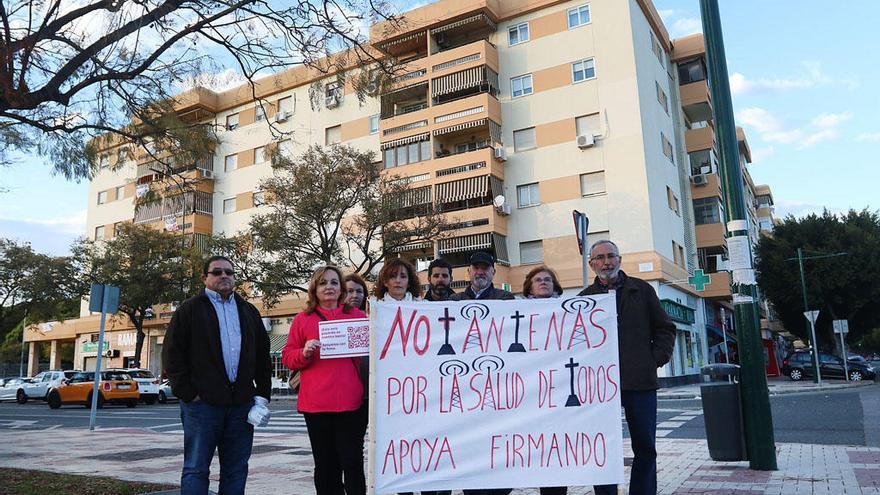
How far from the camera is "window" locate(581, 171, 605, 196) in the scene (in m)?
29.9

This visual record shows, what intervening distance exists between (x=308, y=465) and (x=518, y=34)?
2816 cm

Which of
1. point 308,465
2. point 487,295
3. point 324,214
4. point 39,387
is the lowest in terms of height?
point 308,465


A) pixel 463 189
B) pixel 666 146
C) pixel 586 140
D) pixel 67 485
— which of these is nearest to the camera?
pixel 67 485

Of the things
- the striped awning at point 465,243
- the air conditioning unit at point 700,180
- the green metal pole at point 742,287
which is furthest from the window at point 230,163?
the green metal pole at point 742,287

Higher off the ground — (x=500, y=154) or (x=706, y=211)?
(x=500, y=154)

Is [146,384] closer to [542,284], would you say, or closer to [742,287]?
[742,287]

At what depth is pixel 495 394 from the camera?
4652mm

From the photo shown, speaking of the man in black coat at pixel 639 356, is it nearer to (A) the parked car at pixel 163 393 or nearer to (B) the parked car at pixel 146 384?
(B) the parked car at pixel 146 384

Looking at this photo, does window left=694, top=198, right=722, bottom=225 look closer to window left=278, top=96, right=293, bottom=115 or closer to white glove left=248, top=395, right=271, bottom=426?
window left=278, top=96, right=293, bottom=115

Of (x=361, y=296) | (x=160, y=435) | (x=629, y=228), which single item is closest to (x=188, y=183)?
(x=361, y=296)

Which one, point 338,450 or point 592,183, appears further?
point 592,183

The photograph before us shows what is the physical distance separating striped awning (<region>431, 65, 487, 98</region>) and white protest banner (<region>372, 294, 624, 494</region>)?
28218 mm

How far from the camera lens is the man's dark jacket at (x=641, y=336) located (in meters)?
4.87

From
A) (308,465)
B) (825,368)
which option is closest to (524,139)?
(825,368)
